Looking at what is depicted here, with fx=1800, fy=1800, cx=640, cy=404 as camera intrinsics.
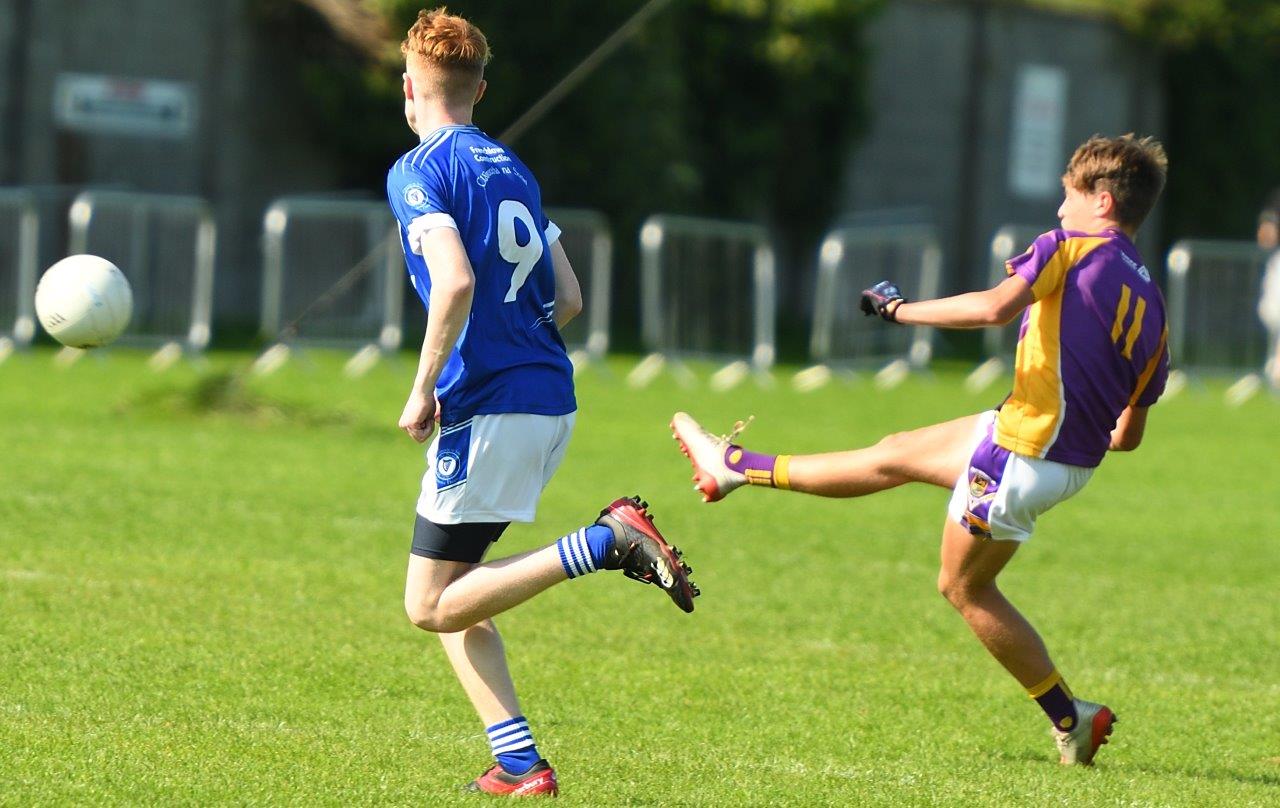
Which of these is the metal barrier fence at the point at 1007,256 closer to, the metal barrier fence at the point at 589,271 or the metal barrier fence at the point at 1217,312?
the metal barrier fence at the point at 1217,312

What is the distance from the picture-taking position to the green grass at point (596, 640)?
5.26 m

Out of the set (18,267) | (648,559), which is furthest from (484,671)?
(18,267)

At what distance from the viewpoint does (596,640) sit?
7242mm

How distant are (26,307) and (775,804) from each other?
536 inches

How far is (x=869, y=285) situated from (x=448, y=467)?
615 inches

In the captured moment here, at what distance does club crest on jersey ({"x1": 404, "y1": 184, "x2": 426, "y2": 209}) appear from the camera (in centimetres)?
475

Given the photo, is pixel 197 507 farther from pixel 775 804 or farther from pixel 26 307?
pixel 26 307

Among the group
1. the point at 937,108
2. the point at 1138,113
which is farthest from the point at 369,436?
the point at 1138,113

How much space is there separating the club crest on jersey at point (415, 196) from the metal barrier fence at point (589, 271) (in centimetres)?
1342

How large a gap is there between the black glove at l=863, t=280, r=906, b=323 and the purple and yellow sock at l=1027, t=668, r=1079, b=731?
1.35 meters

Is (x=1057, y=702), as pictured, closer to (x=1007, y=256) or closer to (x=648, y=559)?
(x=648, y=559)

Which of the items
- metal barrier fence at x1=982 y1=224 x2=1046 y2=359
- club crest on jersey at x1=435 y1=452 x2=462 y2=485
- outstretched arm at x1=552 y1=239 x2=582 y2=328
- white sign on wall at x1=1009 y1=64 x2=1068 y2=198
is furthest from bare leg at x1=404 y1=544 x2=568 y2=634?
white sign on wall at x1=1009 y1=64 x2=1068 y2=198

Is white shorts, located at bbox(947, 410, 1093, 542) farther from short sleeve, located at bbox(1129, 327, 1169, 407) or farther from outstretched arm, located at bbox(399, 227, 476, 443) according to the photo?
outstretched arm, located at bbox(399, 227, 476, 443)

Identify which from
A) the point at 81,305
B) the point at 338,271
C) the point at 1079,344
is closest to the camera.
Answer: the point at 1079,344
